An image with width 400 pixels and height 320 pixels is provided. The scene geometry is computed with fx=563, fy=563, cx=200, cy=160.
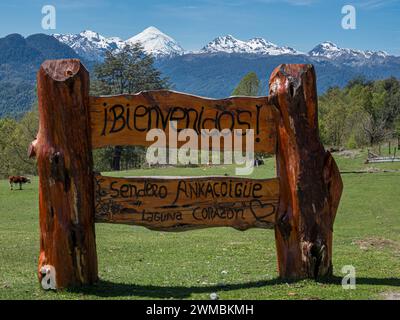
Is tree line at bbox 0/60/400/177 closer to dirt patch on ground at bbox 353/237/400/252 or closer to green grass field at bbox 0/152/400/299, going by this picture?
green grass field at bbox 0/152/400/299

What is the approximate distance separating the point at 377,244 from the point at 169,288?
8.66 metres

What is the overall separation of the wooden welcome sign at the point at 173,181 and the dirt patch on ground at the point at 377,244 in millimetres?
6561

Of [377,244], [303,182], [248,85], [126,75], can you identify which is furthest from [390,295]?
[126,75]

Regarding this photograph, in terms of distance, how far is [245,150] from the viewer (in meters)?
8.82

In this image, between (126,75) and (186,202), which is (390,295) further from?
(126,75)

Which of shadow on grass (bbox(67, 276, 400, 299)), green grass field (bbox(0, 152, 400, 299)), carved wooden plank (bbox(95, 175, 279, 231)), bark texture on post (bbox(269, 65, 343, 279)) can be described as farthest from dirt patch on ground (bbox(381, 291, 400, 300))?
carved wooden plank (bbox(95, 175, 279, 231))

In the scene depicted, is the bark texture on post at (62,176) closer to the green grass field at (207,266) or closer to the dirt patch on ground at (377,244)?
the green grass field at (207,266)

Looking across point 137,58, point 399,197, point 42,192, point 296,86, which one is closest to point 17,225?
point 42,192

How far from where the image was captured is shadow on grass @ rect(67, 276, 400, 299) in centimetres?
→ 796

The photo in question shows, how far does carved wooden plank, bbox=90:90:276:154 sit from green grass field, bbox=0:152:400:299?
7.25 ft

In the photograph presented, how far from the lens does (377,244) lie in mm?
15430
